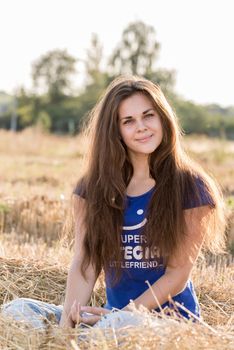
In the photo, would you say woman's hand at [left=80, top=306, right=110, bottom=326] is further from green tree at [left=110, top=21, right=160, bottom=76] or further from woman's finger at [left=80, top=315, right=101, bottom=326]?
green tree at [left=110, top=21, right=160, bottom=76]

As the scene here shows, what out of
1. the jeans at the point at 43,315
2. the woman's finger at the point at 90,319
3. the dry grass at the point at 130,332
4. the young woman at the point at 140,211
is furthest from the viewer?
the young woman at the point at 140,211

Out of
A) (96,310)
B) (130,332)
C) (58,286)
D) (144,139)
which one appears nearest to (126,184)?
(144,139)

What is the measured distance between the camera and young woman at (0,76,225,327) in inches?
127

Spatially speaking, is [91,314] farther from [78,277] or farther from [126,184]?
[126,184]

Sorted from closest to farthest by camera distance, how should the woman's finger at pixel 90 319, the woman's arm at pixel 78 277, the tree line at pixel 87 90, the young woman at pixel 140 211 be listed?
the woman's finger at pixel 90 319 < the young woman at pixel 140 211 < the woman's arm at pixel 78 277 < the tree line at pixel 87 90

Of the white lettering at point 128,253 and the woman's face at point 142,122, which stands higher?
the woman's face at point 142,122

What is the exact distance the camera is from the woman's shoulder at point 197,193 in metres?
3.23

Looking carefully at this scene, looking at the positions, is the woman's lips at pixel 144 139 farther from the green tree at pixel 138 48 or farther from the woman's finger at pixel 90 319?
the green tree at pixel 138 48

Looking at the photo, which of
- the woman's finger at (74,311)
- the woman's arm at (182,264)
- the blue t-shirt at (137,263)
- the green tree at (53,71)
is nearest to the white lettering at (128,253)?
the blue t-shirt at (137,263)

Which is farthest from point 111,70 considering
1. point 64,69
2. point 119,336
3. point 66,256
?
point 119,336

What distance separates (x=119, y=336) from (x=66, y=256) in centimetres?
233

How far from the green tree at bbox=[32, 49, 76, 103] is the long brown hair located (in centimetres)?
3859

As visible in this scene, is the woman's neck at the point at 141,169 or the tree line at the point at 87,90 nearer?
the woman's neck at the point at 141,169

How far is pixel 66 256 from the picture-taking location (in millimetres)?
5035
